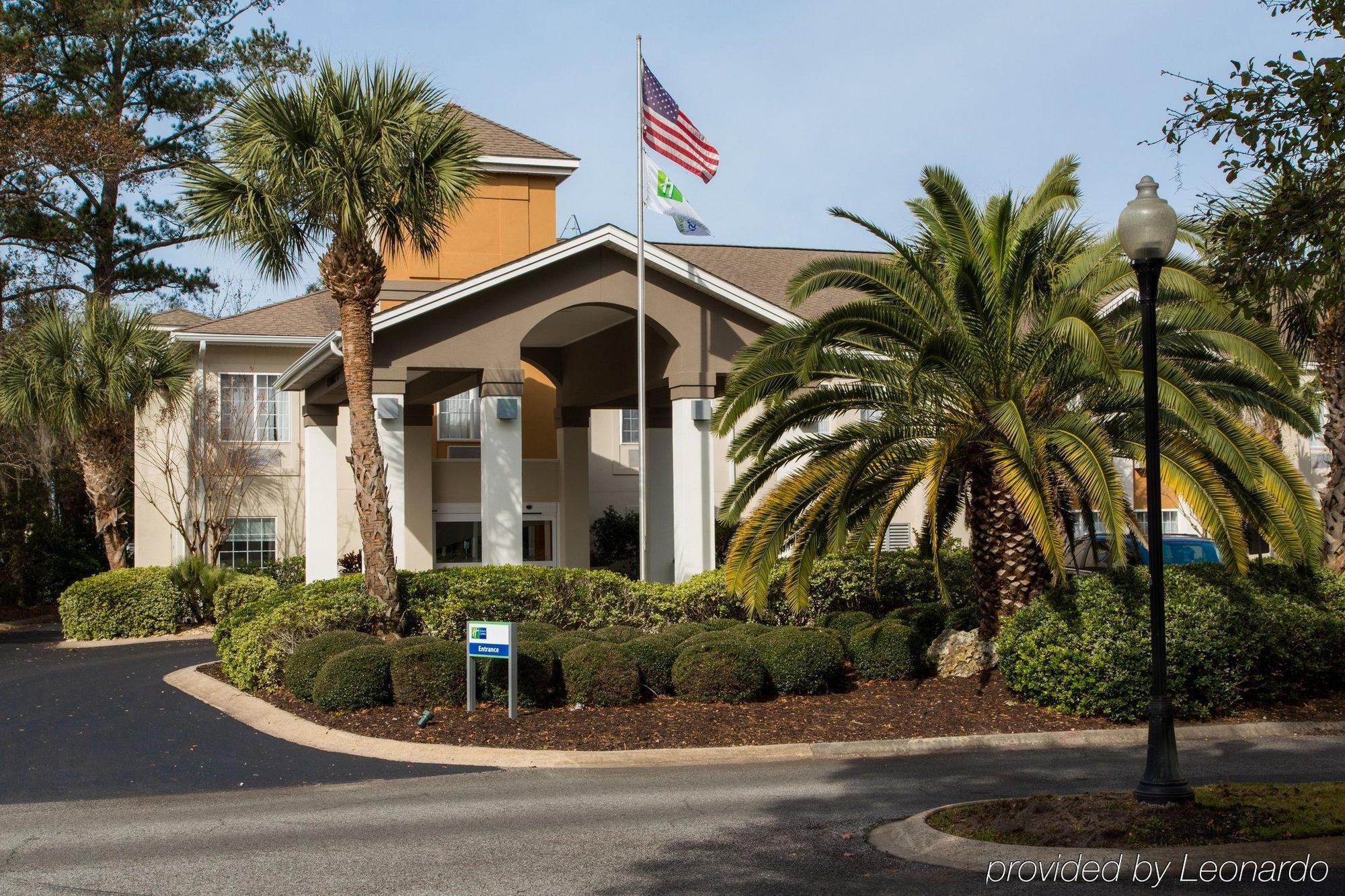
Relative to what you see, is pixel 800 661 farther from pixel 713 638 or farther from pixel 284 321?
pixel 284 321

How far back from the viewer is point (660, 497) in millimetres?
24984

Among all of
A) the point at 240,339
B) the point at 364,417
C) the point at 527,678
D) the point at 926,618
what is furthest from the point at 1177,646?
the point at 240,339

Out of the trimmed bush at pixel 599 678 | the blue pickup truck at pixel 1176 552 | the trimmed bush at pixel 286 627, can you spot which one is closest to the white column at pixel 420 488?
the trimmed bush at pixel 286 627

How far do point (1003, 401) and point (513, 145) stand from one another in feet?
51.4

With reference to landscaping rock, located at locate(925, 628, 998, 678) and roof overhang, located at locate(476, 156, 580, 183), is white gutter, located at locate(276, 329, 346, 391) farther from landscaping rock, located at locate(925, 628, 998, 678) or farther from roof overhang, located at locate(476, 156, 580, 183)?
→ landscaping rock, located at locate(925, 628, 998, 678)

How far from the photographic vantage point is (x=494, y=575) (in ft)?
55.0

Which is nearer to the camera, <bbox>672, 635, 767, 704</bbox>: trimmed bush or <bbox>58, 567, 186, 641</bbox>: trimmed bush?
<bbox>672, 635, 767, 704</bbox>: trimmed bush

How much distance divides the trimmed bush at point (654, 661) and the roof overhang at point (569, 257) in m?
5.86

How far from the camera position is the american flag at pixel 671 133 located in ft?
63.1

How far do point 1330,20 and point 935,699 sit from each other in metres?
8.10

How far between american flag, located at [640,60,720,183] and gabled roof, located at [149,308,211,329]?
13908 mm

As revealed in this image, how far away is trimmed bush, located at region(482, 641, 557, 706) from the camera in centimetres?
1360

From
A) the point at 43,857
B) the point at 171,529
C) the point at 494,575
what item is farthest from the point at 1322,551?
the point at 171,529

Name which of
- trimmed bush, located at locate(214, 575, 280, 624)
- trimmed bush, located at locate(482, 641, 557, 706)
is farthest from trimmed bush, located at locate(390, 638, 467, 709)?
trimmed bush, located at locate(214, 575, 280, 624)
